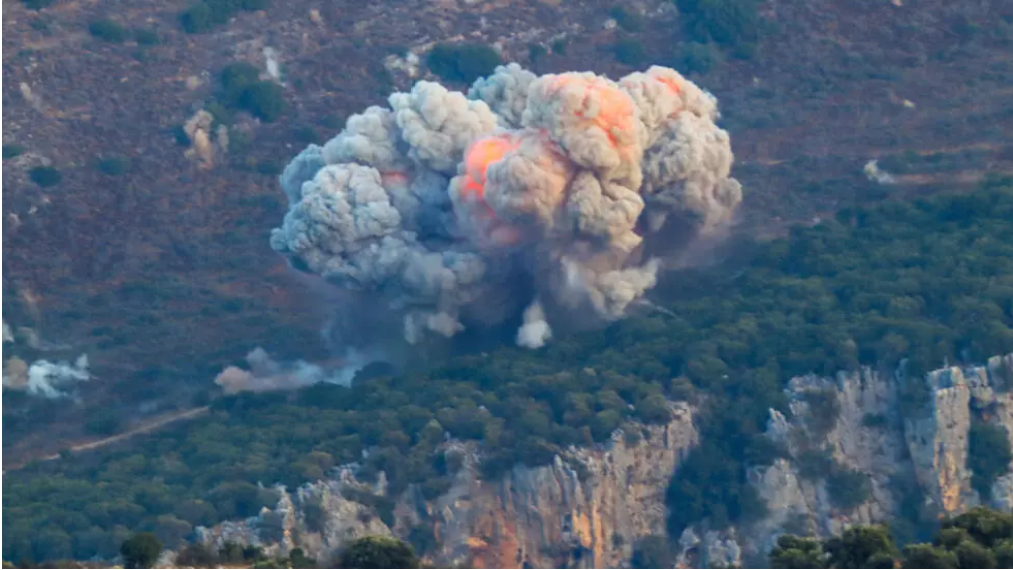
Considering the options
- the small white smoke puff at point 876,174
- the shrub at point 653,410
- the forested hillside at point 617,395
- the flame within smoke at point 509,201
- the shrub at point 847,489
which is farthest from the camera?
the small white smoke puff at point 876,174

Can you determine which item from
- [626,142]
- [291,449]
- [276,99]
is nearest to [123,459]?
[291,449]

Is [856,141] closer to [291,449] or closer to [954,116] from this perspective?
[954,116]

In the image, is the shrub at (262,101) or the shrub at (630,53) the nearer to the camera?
the shrub at (262,101)

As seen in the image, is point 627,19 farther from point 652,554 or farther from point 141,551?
point 141,551

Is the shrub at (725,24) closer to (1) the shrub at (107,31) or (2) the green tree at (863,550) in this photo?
(1) the shrub at (107,31)

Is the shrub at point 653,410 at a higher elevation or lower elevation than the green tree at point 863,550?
higher

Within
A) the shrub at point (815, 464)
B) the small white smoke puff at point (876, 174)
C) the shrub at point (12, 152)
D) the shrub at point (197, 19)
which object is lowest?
the shrub at point (815, 464)

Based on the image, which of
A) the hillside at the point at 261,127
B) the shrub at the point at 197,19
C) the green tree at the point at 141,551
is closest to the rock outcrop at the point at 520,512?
the green tree at the point at 141,551

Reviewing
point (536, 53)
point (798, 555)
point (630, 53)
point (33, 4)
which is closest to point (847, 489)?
point (798, 555)
